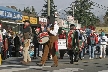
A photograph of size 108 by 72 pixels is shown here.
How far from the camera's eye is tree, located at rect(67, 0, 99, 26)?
319 feet

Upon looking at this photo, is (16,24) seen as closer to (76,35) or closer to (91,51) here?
(91,51)

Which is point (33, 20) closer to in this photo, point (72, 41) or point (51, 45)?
point (72, 41)

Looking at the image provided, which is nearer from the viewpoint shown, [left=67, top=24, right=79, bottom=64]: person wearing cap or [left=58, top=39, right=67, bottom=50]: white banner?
[left=67, top=24, right=79, bottom=64]: person wearing cap

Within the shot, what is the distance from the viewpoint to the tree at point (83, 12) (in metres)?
97.4

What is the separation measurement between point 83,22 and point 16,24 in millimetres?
66123

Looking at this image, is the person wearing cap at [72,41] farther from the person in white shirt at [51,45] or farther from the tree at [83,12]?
the tree at [83,12]

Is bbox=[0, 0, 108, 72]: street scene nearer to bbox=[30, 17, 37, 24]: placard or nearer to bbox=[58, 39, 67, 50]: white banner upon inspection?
bbox=[58, 39, 67, 50]: white banner

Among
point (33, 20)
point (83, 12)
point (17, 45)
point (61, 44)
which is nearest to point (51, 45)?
point (61, 44)

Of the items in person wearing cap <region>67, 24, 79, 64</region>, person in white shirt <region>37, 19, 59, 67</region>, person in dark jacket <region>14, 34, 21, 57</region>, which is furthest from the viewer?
person in dark jacket <region>14, 34, 21, 57</region>

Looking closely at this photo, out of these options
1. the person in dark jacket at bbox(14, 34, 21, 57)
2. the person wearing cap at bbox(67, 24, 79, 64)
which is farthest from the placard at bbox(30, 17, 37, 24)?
the person wearing cap at bbox(67, 24, 79, 64)

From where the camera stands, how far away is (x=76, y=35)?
15008 millimetres

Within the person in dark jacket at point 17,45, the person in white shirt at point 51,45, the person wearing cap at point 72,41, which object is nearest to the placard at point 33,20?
the person in dark jacket at point 17,45

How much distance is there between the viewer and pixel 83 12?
99.6 meters

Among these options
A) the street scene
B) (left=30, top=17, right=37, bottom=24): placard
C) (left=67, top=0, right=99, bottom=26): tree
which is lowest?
the street scene
